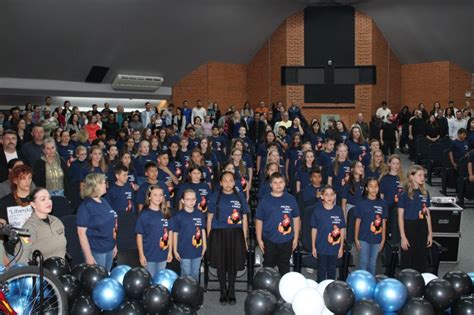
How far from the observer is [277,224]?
5.83 m

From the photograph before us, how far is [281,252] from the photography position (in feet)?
19.4

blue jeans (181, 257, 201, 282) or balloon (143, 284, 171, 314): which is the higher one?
balloon (143, 284, 171, 314)

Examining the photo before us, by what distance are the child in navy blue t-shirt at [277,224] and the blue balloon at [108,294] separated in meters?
1.95

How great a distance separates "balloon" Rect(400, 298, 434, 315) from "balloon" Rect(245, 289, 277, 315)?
926 mm

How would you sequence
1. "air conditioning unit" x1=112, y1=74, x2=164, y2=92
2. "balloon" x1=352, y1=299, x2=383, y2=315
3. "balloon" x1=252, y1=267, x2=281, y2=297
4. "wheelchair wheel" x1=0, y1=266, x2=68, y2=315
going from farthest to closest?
1. "air conditioning unit" x1=112, y1=74, x2=164, y2=92
2. "balloon" x1=252, y1=267, x2=281, y2=297
3. "balloon" x1=352, y1=299, x2=383, y2=315
4. "wheelchair wheel" x1=0, y1=266, x2=68, y2=315

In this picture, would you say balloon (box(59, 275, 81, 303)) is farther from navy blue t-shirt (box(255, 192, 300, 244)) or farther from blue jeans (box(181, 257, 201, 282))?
navy blue t-shirt (box(255, 192, 300, 244))

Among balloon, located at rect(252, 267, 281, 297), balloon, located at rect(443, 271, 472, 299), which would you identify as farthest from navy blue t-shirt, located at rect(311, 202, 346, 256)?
balloon, located at rect(443, 271, 472, 299)

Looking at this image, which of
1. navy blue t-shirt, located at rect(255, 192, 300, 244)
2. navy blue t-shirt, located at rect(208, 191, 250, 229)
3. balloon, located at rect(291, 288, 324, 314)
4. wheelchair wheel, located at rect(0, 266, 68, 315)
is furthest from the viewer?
navy blue t-shirt, located at rect(208, 191, 250, 229)

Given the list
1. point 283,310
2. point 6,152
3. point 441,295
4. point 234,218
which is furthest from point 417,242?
point 6,152

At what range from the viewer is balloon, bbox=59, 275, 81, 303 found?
4211 mm

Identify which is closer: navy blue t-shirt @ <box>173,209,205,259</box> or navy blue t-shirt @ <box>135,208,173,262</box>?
navy blue t-shirt @ <box>135,208,173,262</box>

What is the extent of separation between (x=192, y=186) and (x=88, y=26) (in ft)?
27.0

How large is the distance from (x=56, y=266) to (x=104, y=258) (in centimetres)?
93

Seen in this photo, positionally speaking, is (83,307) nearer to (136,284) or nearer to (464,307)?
(136,284)
